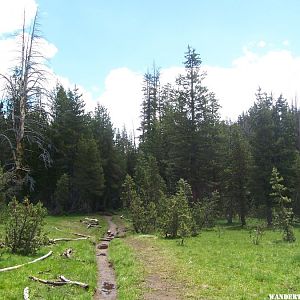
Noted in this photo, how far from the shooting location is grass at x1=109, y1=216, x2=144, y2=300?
13.7 m

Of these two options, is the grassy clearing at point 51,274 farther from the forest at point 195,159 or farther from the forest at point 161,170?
the forest at point 195,159

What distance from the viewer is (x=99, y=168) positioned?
63281 mm

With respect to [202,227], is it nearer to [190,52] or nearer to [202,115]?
[202,115]

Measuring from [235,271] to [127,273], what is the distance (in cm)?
456

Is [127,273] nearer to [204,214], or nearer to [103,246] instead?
[103,246]

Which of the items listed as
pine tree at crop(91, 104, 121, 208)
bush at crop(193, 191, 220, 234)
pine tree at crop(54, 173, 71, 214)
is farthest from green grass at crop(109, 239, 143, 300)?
pine tree at crop(91, 104, 121, 208)

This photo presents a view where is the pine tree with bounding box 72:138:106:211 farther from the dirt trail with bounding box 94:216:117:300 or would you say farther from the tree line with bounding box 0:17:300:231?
the dirt trail with bounding box 94:216:117:300

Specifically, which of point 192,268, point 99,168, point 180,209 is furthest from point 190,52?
point 192,268

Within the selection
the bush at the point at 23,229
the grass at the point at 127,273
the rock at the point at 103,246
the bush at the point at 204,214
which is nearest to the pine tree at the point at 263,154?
the bush at the point at 204,214

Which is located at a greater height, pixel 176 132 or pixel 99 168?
pixel 176 132

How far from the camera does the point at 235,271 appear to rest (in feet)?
55.0

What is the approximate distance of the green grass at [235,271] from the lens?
13.3 m

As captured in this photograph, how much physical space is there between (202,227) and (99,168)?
24771 mm

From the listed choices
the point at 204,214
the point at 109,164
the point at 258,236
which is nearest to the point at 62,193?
the point at 109,164
